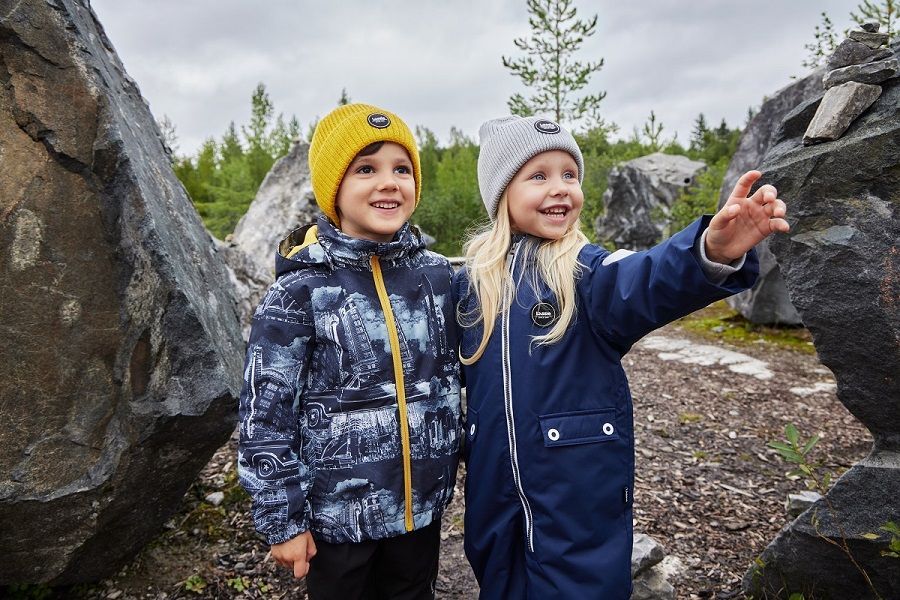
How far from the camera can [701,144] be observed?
107 ft

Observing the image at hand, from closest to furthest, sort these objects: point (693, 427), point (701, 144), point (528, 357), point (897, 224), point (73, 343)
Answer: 1. point (528, 357)
2. point (897, 224)
3. point (73, 343)
4. point (693, 427)
5. point (701, 144)

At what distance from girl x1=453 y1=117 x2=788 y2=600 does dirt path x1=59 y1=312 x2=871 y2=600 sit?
46.2 inches

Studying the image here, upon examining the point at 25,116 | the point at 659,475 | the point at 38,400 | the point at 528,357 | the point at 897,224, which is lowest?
the point at 659,475

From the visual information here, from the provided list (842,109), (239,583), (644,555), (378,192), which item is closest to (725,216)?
(378,192)

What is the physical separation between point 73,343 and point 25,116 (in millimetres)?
864

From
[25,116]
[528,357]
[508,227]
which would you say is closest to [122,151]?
[25,116]

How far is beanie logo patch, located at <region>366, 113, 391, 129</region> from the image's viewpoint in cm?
201

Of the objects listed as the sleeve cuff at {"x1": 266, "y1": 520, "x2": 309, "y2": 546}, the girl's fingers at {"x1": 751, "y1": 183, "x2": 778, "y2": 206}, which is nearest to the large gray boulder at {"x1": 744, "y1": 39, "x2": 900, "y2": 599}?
the girl's fingers at {"x1": 751, "y1": 183, "x2": 778, "y2": 206}

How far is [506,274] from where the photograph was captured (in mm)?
2045

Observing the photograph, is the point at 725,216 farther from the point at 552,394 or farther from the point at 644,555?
the point at 644,555

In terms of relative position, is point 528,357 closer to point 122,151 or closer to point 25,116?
point 122,151

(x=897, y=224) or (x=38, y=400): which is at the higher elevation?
(x=897, y=224)

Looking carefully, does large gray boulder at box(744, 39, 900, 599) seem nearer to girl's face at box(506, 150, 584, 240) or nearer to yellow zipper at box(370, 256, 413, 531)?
girl's face at box(506, 150, 584, 240)

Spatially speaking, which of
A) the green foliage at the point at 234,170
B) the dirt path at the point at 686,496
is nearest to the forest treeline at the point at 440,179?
the green foliage at the point at 234,170
